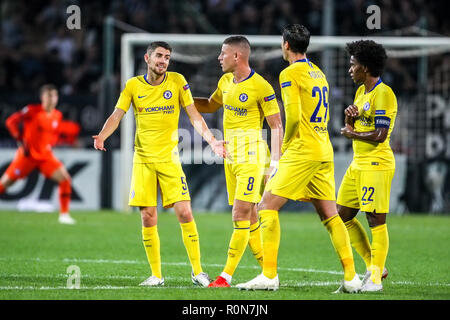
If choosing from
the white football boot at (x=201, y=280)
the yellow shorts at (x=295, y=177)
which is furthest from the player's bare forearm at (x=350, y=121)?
the white football boot at (x=201, y=280)

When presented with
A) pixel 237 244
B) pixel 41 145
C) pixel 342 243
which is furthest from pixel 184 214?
pixel 41 145

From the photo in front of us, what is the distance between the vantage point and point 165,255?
33.5ft

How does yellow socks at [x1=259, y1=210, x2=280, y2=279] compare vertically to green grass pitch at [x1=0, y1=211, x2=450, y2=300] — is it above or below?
above

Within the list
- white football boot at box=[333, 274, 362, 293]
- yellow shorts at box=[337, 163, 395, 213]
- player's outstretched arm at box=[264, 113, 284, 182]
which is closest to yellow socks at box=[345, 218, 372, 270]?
yellow shorts at box=[337, 163, 395, 213]

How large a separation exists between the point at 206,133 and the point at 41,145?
315 inches

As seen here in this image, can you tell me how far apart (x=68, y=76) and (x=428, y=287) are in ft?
46.2

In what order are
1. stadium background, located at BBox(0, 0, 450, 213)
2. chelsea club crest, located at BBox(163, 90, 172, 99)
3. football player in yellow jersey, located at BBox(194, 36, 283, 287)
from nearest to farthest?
football player in yellow jersey, located at BBox(194, 36, 283, 287), chelsea club crest, located at BBox(163, 90, 172, 99), stadium background, located at BBox(0, 0, 450, 213)

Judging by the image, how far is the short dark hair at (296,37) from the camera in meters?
6.90

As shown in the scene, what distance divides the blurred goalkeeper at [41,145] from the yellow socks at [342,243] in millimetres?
8066

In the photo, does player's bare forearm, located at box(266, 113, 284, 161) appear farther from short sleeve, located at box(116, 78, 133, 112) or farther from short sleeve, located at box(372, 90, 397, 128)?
short sleeve, located at box(116, 78, 133, 112)

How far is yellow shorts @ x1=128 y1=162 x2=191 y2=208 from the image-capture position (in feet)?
24.8

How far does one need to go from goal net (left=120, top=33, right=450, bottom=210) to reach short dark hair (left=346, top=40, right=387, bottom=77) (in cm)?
823
